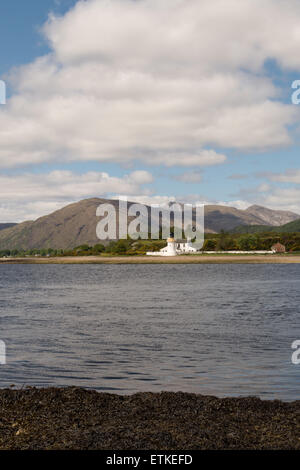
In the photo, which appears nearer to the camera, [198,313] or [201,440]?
[201,440]

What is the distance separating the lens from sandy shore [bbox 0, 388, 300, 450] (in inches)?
397

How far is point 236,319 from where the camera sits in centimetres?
3631

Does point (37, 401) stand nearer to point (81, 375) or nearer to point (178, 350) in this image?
point (81, 375)

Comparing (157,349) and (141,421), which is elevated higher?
(141,421)

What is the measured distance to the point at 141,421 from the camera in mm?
11703

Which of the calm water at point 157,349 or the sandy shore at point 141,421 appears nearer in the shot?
the sandy shore at point 141,421

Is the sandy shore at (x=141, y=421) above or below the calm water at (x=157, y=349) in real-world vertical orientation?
above

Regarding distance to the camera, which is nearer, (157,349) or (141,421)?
(141,421)

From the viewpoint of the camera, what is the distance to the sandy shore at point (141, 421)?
33.1 feet

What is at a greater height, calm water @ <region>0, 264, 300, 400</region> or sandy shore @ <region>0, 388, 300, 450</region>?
sandy shore @ <region>0, 388, 300, 450</region>

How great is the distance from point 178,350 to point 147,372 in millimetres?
4899

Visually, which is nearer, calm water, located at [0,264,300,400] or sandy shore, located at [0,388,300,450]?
sandy shore, located at [0,388,300,450]

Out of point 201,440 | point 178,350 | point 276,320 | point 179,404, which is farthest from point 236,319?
point 201,440
